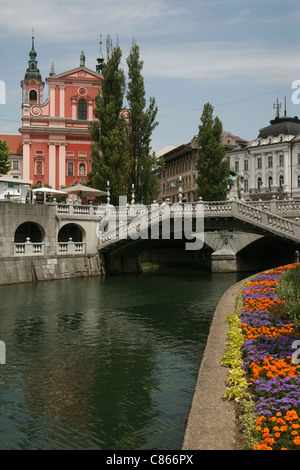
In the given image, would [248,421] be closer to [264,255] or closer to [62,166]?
[264,255]

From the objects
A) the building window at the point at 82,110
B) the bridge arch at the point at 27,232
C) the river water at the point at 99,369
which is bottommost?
the river water at the point at 99,369

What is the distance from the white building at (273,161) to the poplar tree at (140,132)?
37.2 meters

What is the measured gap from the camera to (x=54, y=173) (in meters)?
75.6

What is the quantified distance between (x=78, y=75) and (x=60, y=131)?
29.2 ft

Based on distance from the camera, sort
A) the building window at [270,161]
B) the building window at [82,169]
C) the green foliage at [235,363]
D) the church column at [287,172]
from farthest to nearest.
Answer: the building window at [270,161] < the church column at [287,172] < the building window at [82,169] < the green foliage at [235,363]

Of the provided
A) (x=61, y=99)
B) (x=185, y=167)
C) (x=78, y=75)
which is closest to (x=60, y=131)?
(x=61, y=99)

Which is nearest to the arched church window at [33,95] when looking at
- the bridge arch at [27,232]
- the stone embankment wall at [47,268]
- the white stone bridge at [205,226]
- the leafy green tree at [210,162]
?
the leafy green tree at [210,162]

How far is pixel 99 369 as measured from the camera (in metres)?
15.0

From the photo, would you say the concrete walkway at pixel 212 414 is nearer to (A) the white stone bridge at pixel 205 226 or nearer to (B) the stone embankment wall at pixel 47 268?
(A) the white stone bridge at pixel 205 226

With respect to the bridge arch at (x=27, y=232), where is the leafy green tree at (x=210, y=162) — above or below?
above

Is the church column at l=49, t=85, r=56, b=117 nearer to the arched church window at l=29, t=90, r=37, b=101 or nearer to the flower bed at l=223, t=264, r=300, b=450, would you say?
the arched church window at l=29, t=90, r=37, b=101

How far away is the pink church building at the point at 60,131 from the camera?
75.4 meters

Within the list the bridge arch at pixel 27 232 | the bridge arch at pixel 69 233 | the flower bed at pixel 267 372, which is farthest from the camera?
the bridge arch at pixel 69 233

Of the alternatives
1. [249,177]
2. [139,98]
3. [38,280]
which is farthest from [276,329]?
[249,177]
